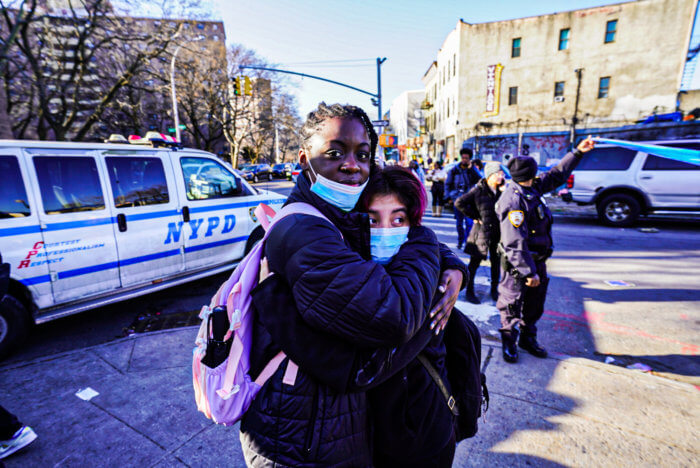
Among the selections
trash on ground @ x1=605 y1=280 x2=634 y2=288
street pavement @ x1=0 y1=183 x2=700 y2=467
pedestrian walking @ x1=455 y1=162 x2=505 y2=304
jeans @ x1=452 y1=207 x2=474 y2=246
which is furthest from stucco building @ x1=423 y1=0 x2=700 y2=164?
street pavement @ x1=0 y1=183 x2=700 y2=467

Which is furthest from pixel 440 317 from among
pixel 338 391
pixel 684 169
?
pixel 684 169

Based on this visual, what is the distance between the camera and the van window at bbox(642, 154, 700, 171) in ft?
27.5

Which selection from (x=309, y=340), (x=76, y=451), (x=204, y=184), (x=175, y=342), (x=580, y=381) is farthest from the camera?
(x=204, y=184)

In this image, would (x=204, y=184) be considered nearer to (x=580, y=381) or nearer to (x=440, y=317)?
(x=440, y=317)

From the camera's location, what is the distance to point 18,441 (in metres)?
2.19

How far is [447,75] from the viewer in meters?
33.5

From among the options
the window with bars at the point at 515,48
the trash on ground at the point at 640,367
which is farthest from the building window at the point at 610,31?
the trash on ground at the point at 640,367

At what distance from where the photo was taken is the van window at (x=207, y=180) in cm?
491

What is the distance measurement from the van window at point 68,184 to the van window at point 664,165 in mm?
11822

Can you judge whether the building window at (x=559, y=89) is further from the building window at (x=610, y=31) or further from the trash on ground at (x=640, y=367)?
the trash on ground at (x=640, y=367)

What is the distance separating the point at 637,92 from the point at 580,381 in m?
32.3

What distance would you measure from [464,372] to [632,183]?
416 inches

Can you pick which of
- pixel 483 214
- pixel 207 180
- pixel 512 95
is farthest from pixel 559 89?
pixel 207 180

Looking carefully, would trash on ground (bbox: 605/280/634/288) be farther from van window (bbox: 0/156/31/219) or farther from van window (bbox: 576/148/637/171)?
van window (bbox: 0/156/31/219)
